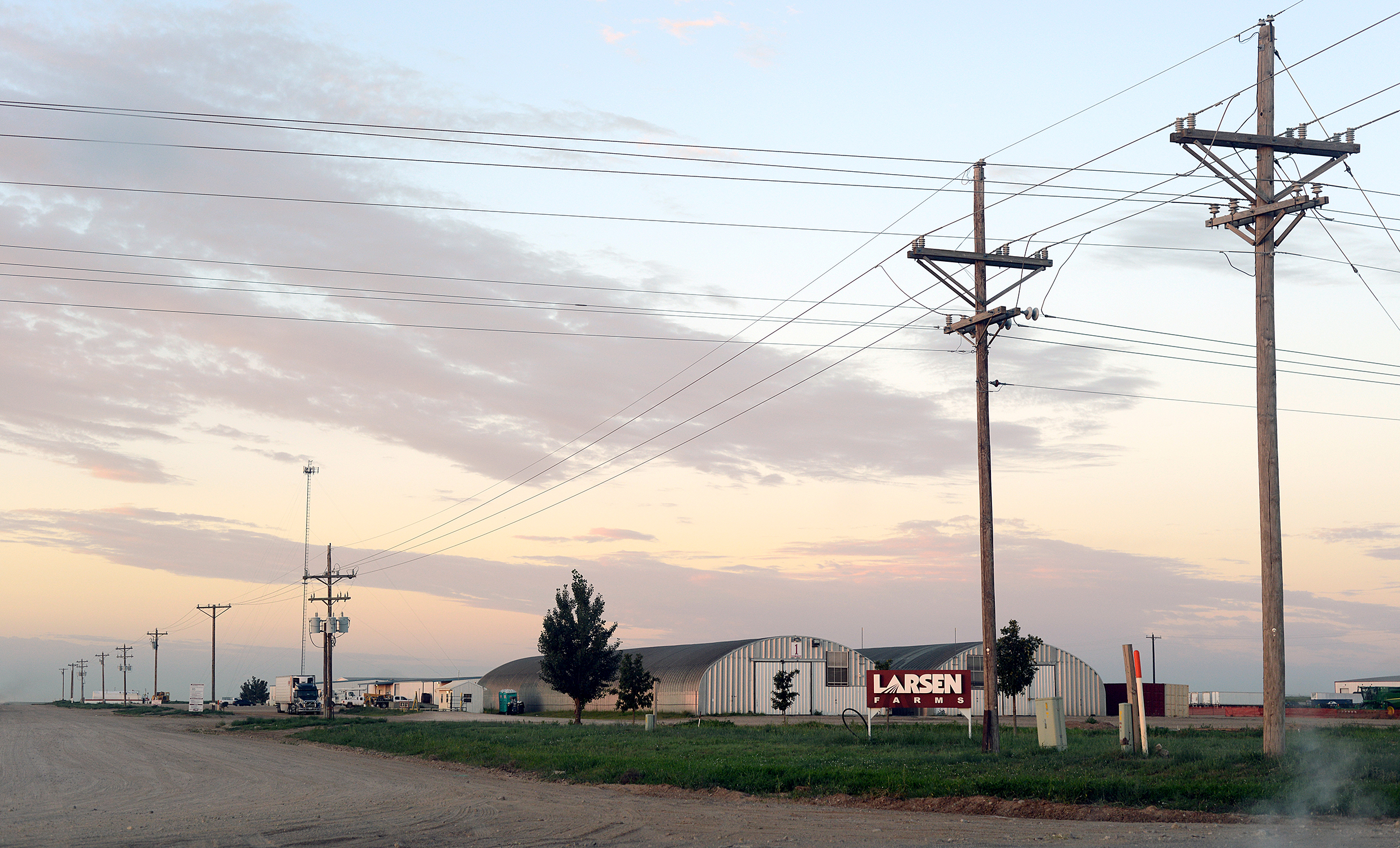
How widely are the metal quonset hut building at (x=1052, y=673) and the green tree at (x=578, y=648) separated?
19.5 metres

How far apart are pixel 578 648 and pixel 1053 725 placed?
1551 inches

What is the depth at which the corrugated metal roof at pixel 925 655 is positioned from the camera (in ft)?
244

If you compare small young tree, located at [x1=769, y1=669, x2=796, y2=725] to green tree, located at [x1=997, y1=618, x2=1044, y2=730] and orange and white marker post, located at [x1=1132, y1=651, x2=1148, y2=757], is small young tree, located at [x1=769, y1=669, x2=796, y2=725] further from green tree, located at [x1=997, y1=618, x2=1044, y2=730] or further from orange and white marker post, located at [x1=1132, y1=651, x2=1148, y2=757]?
orange and white marker post, located at [x1=1132, y1=651, x2=1148, y2=757]

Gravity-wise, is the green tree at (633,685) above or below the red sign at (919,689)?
below

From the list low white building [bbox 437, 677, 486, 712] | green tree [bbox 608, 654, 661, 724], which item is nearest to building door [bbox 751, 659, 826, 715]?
green tree [bbox 608, 654, 661, 724]

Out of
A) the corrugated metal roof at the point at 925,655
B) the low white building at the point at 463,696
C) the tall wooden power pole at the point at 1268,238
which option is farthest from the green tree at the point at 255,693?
the tall wooden power pole at the point at 1268,238

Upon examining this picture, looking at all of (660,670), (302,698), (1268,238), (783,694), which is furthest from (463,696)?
(1268,238)

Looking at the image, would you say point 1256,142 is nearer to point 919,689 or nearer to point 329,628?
point 919,689

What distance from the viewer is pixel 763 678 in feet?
243

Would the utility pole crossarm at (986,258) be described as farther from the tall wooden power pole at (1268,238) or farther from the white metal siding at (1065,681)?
the white metal siding at (1065,681)

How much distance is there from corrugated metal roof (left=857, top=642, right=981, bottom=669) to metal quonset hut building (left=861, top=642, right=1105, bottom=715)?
69mm

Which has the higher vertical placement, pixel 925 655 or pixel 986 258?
pixel 986 258

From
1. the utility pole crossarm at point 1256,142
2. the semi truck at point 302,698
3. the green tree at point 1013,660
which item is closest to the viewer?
the utility pole crossarm at point 1256,142

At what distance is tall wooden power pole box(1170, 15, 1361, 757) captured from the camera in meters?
19.7
